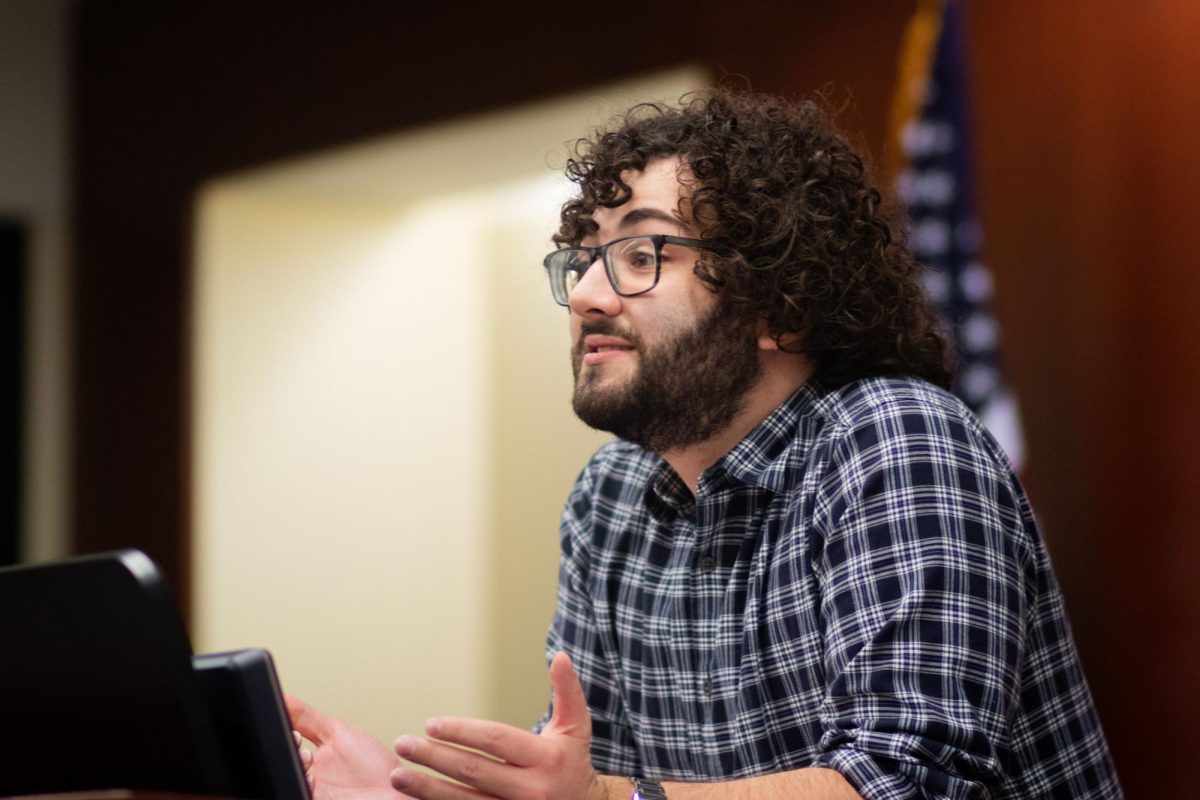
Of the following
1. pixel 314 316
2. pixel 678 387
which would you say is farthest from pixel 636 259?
pixel 314 316

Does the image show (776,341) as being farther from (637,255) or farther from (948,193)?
(948,193)

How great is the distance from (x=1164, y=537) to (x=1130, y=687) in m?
0.26

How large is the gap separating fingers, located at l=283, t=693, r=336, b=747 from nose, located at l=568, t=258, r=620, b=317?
0.58m

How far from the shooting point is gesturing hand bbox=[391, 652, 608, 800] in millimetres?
1056

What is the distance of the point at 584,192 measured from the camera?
1806mm

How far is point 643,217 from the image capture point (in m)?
1.70

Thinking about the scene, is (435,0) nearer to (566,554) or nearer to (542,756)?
(566,554)

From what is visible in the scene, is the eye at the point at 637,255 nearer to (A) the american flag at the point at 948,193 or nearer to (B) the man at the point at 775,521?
(B) the man at the point at 775,521

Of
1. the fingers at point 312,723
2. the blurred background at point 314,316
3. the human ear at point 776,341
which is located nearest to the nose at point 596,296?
the human ear at point 776,341

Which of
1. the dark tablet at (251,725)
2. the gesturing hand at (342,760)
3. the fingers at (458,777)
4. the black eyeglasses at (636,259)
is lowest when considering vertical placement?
the gesturing hand at (342,760)

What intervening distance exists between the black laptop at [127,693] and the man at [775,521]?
28cm

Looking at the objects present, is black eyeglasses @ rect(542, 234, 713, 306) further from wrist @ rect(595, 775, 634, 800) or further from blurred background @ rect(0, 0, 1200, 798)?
blurred background @ rect(0, 0, 1200, 798)

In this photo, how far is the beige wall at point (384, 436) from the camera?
406 cm

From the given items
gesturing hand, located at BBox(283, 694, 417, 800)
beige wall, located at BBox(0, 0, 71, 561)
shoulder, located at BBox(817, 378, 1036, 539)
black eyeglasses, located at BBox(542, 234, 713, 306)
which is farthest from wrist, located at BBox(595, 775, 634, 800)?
beige wall, located at BBox(0, 0, 71, 561)
